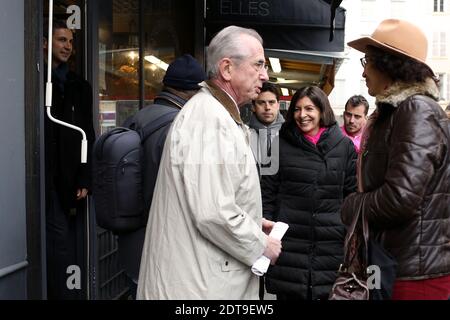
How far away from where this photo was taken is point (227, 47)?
2666 mm

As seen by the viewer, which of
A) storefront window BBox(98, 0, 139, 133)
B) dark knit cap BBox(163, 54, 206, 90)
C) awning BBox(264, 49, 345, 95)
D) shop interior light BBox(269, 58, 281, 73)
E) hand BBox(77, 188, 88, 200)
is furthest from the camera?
shop interior light BBox(269, 58, 281, 73)

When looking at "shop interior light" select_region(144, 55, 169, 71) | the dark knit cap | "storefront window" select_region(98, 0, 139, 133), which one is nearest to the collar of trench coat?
the dark knit cap

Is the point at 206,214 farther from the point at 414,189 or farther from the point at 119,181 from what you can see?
the point at 119,181

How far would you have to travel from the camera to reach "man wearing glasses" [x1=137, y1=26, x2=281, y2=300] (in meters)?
2.38

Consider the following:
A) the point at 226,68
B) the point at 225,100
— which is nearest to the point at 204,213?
the point at 225,100

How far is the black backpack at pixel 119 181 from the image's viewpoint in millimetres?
3322

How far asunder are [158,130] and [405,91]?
1.38m

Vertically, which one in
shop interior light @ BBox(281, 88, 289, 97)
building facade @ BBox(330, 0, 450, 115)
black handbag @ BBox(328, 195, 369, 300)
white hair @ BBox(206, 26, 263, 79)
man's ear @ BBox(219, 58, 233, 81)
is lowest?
black handbag @ BBox(328, 195, 369, 300)

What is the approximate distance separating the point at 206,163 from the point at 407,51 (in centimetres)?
103

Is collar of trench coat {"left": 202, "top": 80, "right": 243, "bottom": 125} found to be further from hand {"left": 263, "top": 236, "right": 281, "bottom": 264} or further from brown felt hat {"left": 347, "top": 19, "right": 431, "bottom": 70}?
brown felt hat {"left": 347, "top": 19, "right": 431, "bottom": 70}

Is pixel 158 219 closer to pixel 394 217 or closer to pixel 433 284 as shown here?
pixel 394 217

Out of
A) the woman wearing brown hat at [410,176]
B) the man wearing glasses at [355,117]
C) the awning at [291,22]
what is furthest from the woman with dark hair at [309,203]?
the awning at [291,22]

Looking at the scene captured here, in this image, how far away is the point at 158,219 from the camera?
254 centimetres

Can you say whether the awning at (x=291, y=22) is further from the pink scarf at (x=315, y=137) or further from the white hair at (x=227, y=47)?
the white hair at (x=227, y=47)
